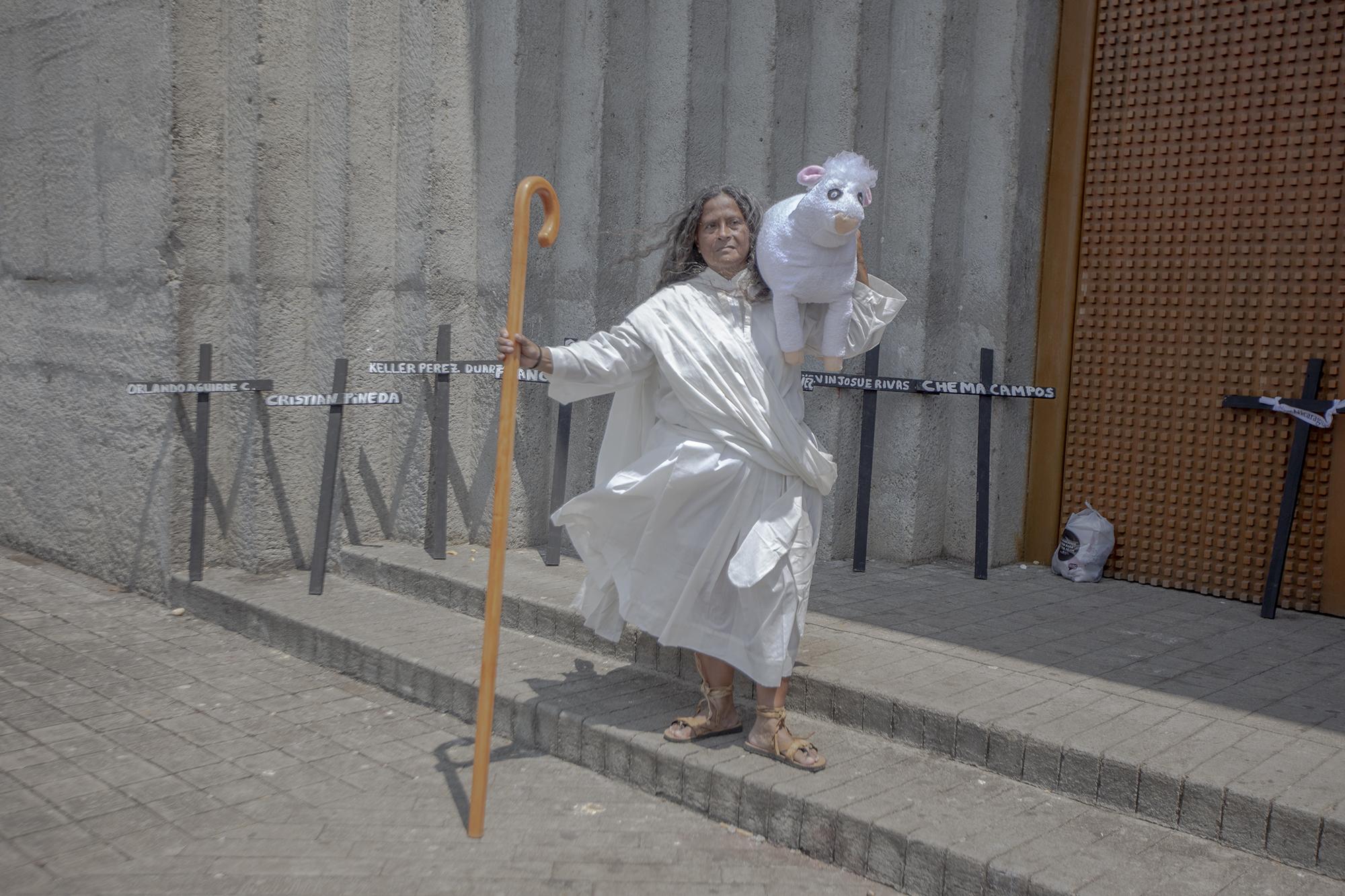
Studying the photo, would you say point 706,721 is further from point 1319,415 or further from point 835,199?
point 1319,415

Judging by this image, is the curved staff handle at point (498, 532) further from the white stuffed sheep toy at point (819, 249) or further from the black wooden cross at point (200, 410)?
the black wooden cross at point (200, 410)

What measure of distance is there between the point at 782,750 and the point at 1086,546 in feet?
9.26

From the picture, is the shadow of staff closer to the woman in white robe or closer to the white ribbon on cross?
the woman in white robe

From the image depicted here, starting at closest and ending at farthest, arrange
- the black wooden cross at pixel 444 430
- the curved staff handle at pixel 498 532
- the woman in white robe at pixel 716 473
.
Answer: the curved staff handle at pixel 498 532, the woman in white robe at pixel 716 473, the black wooden cross at pixel 444 430

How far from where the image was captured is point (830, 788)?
3.70 meters

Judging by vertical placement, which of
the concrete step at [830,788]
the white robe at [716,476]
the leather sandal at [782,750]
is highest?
the white robe at [716,476]

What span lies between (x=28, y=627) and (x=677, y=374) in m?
4.01

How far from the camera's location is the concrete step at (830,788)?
319cm

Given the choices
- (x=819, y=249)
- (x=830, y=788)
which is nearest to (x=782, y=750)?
(x=830, y=788)

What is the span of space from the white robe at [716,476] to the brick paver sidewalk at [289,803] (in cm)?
65

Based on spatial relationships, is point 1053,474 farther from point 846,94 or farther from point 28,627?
point 28,627

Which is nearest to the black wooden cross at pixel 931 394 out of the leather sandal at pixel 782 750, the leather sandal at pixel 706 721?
the leather sandal at pixel 706 721

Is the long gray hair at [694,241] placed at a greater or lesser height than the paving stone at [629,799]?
greater

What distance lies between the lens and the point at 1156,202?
6000 millimetres
